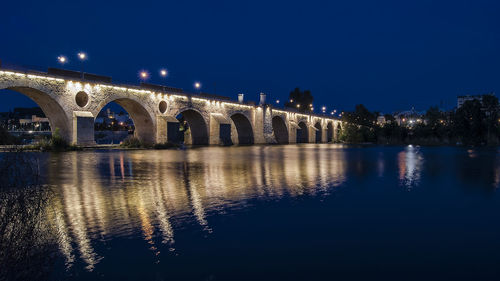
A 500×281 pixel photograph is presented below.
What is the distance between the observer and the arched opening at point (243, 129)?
176ft

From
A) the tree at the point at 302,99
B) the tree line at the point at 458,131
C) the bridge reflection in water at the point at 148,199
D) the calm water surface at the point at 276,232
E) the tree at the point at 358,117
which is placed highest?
the tree at the point at 302,99

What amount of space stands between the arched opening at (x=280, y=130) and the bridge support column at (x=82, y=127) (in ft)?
130

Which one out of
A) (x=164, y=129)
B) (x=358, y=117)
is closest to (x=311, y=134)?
(x=358, y=117)

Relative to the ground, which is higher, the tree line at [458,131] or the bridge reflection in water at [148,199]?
the tree line at [458,131]

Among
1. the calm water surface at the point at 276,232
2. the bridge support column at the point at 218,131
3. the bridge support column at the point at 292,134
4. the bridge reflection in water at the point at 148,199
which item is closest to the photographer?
the calm water surface at the point at 276,232

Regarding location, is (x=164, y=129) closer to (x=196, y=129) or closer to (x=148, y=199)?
(x=196, y=129)

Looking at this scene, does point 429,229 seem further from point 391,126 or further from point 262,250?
point 391,126

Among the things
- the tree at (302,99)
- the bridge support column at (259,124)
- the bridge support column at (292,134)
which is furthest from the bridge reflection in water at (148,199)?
the tree at (302,99)

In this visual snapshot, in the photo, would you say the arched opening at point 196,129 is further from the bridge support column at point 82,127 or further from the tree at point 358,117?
the tree at point 358,117

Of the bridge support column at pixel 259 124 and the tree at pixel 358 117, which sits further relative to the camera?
the tree at pixel 358 117

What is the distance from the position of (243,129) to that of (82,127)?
29.2 m

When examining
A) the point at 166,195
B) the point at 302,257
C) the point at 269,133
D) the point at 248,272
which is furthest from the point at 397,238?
the point at 269,133

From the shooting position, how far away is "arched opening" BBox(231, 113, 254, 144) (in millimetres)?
53669

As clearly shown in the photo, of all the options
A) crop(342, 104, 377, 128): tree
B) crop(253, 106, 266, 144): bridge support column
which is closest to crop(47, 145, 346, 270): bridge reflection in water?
crop(253, 106, 266, 144): bridge support column
